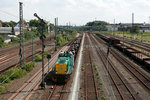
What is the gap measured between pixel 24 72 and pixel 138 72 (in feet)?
59.8

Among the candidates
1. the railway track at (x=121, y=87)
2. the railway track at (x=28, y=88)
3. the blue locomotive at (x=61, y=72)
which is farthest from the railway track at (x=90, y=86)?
the railway track at (x=28, y=88)

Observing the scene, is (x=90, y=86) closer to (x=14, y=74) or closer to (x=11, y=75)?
(x=14, y=74)

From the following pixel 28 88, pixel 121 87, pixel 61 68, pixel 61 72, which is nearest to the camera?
pixel 28 88

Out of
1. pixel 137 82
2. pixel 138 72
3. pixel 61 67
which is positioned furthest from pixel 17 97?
pixel 138 72

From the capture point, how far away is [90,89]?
19.1 m

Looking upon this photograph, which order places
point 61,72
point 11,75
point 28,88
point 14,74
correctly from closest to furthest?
1. point 28,88
2. point 61,72
3. point 11,75
4. point 14,74

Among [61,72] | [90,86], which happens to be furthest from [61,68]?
[90,86]

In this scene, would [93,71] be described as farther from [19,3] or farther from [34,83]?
[19,3]

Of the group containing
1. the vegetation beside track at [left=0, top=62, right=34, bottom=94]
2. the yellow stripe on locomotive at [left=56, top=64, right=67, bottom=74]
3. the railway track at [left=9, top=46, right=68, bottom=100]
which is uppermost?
the yellow stripe on locomotive at [left=56, top=64, right=67, bottom=74]

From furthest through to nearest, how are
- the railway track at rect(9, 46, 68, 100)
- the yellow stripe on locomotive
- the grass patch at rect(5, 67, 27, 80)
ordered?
the grass patch at rect(5, 67, 27, 80), the yellow stripe on locomotive, the railway track at rect(9, 46, 68, 100)

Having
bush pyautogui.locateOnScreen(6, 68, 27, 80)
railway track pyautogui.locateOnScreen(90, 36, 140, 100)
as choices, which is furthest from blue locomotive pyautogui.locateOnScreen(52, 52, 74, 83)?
railway track pyautogui.locateOnScreen(90, 36, 140, 100)

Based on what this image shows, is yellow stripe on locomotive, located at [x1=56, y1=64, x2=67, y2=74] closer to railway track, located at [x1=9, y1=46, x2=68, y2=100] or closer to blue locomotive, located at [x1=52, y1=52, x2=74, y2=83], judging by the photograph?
blue locomotive, located at [x1=52, y1=52, x2=74, y2=83]

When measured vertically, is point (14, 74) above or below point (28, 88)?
above

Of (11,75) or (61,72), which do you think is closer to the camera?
(61,72)
